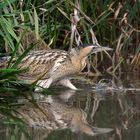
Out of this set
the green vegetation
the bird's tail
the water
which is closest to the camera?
the water

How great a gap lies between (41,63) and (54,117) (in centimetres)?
164

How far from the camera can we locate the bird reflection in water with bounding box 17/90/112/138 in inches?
208

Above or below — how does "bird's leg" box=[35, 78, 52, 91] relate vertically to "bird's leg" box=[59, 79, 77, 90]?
above

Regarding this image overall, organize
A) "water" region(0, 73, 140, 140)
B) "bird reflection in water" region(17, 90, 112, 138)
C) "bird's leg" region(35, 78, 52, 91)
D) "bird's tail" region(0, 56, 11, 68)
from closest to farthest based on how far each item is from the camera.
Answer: "water" region(0, 73, 140, 140) < "bird reflection in water" region(17, 90, 112, 138) < "bird's leg" region(35, 78, 52, 91) < "bird's tail" region(0, 56, 11, 68)

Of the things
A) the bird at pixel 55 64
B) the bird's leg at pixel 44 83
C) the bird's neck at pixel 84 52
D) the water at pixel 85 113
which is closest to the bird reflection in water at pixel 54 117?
the water at pixel 85 113

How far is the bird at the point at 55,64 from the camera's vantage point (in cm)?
720

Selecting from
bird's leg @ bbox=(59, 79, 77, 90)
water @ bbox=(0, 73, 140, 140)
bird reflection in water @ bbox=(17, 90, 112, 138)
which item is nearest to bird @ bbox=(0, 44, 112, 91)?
bird's leg @ bbox=(59, 79, 77, 90)

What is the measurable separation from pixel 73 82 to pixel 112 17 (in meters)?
1.02

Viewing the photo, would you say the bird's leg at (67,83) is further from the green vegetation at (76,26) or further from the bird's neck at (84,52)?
the green vegetation at (76,26)

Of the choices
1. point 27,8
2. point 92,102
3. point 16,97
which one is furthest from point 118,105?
point 27,8

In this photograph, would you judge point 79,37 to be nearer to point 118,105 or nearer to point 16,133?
point 118,105

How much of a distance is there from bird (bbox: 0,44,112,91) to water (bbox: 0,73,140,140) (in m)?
0.14

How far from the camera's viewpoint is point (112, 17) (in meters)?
8.23

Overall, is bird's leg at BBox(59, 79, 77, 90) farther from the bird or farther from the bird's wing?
the bird's wing
